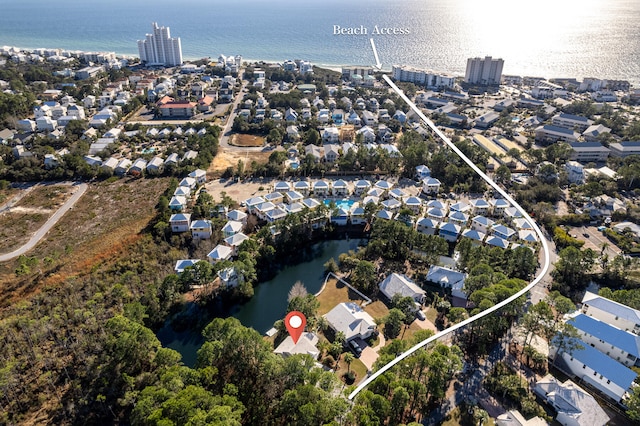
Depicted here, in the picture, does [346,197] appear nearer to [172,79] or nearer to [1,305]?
[1,305]

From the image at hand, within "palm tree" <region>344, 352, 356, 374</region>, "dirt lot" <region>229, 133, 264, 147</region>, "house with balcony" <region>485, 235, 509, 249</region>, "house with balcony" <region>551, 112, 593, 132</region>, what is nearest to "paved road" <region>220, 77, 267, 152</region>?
"dirt lot" <region>229, 133, 264, 147</region>

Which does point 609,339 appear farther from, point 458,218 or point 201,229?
point 201,229

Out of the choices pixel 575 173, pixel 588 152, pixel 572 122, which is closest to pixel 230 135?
pixel 575 173

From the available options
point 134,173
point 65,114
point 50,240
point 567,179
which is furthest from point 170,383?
point 65,114

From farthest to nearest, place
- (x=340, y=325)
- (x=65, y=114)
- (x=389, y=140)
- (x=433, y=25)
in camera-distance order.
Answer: (x=433, y=25) → (x=65, y=114) → (x=389, y=140) → (x=340, y=325)

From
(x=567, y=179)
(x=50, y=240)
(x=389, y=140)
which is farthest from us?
(x=389, y=140)

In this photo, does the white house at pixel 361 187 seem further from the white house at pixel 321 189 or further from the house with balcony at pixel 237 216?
the house with balcony at pixel 237 216
